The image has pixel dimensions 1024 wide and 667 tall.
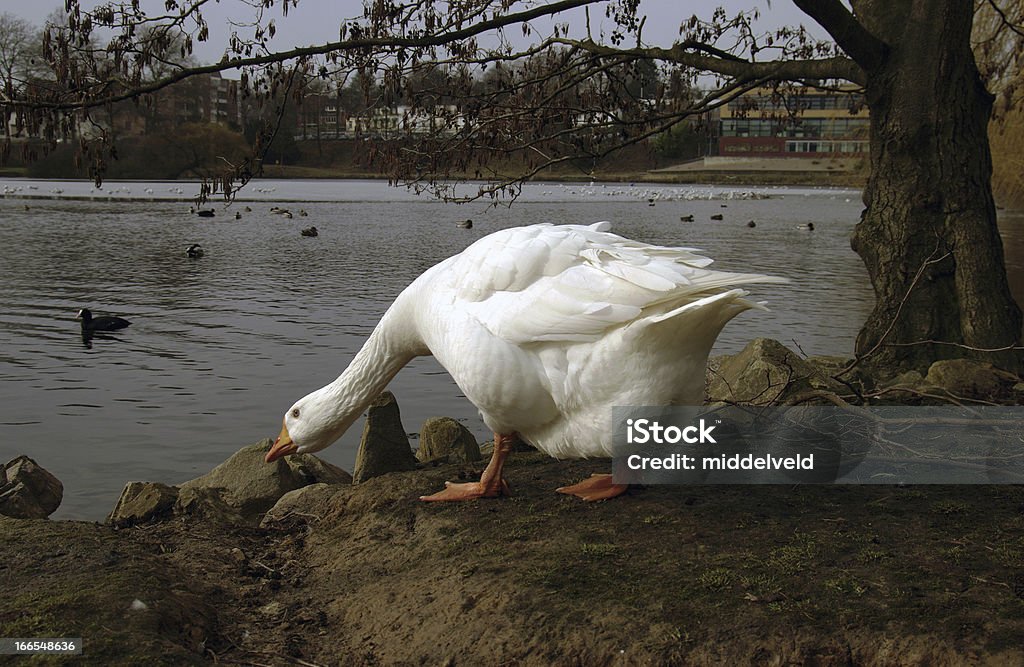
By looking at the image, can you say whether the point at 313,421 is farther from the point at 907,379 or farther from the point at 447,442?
the point at 907,379

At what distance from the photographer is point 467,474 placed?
16.5ft

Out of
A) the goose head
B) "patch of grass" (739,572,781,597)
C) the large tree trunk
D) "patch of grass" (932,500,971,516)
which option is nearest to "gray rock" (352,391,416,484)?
the goose head

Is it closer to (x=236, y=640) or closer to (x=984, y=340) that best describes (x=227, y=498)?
(x=236, y=640)

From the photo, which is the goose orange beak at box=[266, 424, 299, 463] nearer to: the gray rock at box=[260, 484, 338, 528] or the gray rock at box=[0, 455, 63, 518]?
the gray rock at box=[260, 484, 338, 528]

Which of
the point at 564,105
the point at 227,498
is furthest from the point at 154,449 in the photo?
the point at 564,105

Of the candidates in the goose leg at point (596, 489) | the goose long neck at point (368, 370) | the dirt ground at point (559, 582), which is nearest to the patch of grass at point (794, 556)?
the dirt ground at point (559, 582)

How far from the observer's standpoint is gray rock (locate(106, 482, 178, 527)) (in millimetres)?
4828

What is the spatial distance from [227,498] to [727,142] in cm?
9003

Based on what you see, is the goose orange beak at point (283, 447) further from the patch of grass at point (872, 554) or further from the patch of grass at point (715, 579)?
the patch of grass at point (872, 554)

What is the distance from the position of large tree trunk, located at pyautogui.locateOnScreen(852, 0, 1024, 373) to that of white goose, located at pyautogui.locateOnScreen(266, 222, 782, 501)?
349cm

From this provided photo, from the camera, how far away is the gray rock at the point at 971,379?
609 centimetres

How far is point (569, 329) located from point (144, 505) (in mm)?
2670

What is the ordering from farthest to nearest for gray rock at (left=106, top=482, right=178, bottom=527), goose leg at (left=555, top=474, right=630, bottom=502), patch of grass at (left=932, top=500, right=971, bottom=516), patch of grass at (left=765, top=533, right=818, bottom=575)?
gray rock at (left=106, top=482, right=178, bottom=527) → goose leg at (left=555, top=474, right=630, bottom=502) → patch of grass at (left=932, top=500, right=971, bottom=516) → patch of grass at (left=765, top=533, right=818, bottom=575)

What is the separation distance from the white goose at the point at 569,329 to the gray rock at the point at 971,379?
303cm
